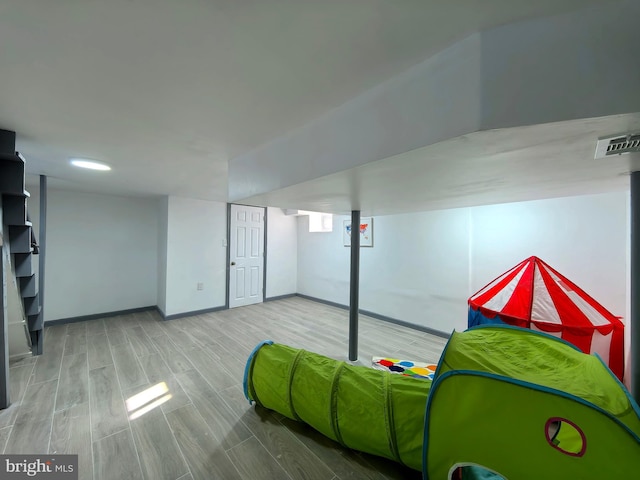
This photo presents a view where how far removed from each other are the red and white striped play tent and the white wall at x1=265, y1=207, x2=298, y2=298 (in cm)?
396

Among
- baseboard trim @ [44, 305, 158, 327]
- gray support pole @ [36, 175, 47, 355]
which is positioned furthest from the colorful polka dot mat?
baseboard trim @ [44, 305, 158, 327]

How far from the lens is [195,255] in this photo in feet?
13.9

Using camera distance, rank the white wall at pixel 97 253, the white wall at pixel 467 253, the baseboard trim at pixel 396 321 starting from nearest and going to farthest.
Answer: the white wall at pixel 467 253, the baseboard trim at pixel 396 321, the white wall at pixel 97 253

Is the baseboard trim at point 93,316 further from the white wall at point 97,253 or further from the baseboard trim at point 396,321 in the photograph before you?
the baseboard trim at point 396,321

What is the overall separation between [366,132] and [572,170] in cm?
111

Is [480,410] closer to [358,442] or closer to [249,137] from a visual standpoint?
[358,442]

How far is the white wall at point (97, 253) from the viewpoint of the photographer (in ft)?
12.0

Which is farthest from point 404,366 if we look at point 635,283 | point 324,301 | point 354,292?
point 324,301

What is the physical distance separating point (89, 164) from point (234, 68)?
2.24 m

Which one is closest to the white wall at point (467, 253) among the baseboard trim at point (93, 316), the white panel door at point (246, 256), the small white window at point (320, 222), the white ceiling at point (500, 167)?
the small white window at point (320, 222)

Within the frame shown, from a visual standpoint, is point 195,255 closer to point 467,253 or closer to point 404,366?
point 404,366

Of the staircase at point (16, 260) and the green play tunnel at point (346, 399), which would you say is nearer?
the green play tunnel at point (346, 399)

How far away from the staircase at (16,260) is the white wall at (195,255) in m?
1.48

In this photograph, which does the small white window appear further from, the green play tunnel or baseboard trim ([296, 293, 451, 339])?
the green play tunnel
